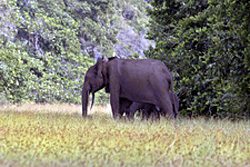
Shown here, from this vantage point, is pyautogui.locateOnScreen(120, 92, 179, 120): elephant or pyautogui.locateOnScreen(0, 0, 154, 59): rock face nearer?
pyautogui.locateOnScreen(120, 92, 179, 120): elephant

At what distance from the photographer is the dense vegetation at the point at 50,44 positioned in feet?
113

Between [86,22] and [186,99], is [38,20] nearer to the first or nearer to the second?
[86,22]

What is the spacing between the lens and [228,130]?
38.1 feet

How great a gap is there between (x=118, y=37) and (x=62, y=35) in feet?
33.0

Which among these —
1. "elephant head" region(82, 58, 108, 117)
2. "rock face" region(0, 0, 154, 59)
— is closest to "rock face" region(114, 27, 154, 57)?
"rock face" region(0, 0, 154, 59)

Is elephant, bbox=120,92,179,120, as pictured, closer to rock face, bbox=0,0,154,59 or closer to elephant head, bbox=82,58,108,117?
elephant head, bbox=82,58,108,117

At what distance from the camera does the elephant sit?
16833 mm

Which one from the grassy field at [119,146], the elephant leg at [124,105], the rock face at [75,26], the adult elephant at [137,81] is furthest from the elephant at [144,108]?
the rock face at [75,26]

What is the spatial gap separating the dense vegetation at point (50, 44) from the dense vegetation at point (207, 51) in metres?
13.5

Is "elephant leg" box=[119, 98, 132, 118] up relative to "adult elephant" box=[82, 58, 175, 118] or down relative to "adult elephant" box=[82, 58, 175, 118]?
down

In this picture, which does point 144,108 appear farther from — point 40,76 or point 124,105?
point 40,76

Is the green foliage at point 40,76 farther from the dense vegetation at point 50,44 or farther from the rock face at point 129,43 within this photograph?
the rock face at point 129,43

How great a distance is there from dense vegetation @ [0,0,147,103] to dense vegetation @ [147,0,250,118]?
13.5 metres

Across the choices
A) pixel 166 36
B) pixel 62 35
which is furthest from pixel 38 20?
pixel 166 36
